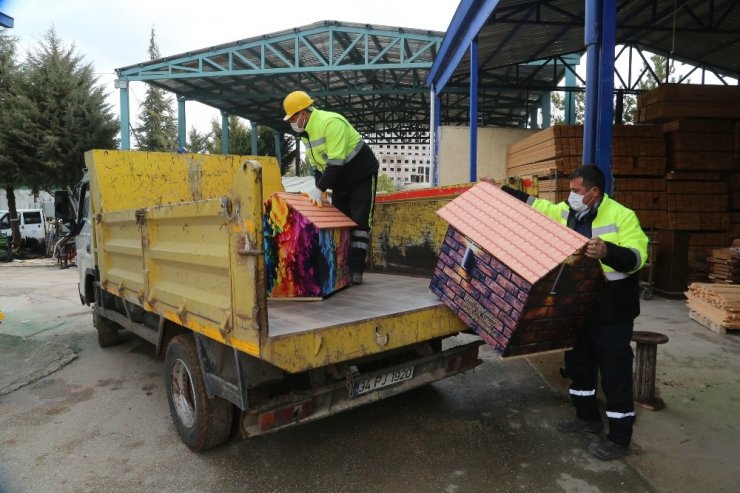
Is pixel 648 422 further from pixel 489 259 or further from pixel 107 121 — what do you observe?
pixel 107 121

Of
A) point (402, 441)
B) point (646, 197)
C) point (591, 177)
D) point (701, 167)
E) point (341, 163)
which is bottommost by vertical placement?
point (402, 441)

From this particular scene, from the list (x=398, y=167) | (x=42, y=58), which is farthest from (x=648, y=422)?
(x=398, y=167)

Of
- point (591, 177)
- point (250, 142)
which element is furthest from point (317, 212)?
point (250, 142)

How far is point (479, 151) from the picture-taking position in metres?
11.7

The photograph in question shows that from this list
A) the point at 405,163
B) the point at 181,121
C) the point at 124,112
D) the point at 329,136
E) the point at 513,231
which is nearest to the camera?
the point at 513,231

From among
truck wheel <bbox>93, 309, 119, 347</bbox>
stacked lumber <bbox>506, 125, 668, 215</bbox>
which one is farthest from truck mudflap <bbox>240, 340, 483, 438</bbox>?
stacked lumber <bbox>506, 125, 668, 215</bbox>

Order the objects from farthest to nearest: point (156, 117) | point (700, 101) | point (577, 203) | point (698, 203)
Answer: point (156, 117), point (698, 203), point (700, 101), point (577, 203)

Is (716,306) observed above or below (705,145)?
below

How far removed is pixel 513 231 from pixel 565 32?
826cm

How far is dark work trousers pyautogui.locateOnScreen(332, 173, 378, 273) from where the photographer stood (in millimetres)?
4031

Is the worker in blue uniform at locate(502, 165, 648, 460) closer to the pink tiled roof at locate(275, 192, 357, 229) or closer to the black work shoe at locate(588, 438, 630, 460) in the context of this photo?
the black work shoe at locate(588, 438, 630, 460)

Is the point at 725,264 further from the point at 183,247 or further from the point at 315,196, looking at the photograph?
the point at 183,247

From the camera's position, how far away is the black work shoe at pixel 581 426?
341 centimetres

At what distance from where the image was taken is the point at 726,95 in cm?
773
